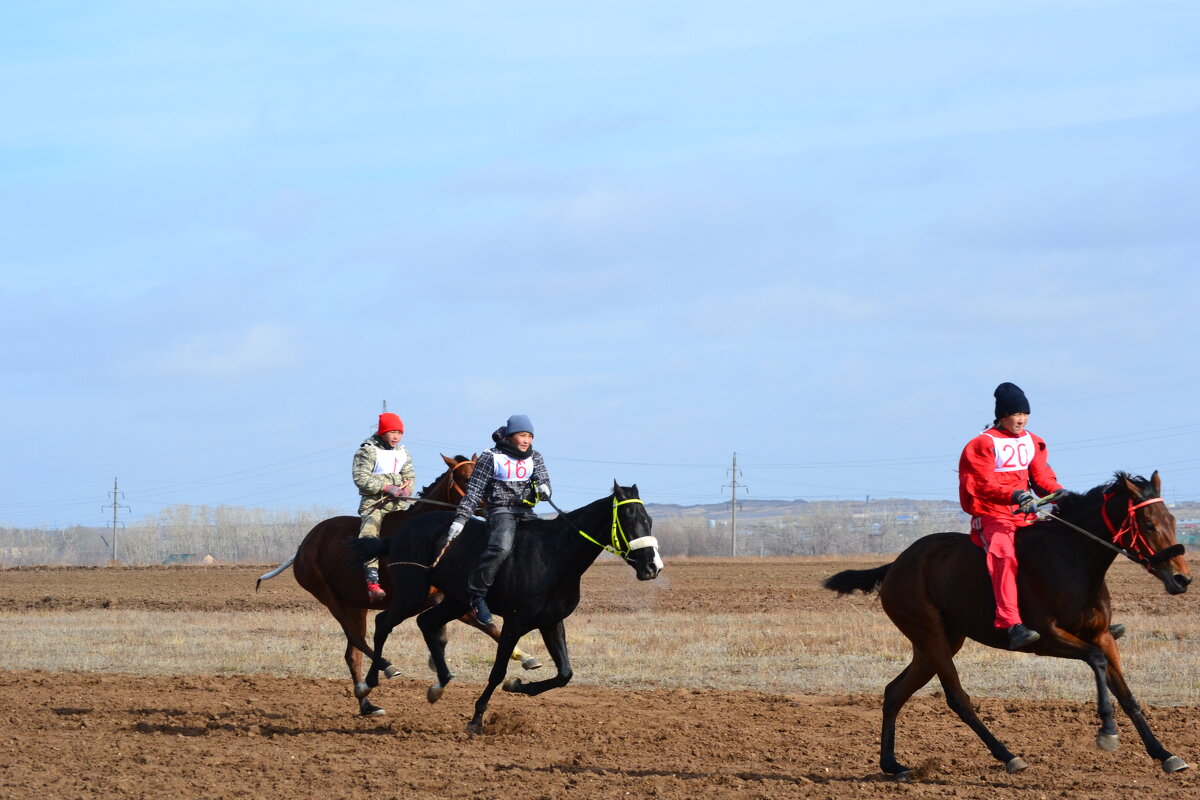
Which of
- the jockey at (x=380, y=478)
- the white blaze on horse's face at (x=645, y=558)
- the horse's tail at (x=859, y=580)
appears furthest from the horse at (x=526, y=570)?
the horse's tail at (x=859, y=580)

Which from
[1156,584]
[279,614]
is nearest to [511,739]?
[279,614]

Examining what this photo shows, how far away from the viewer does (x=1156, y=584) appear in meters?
31.0

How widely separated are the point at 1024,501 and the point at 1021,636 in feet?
2.80

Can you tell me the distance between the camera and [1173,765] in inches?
315

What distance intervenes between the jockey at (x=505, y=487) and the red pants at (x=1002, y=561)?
363 cm

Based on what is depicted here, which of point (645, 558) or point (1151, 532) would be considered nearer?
point (1151, 532)

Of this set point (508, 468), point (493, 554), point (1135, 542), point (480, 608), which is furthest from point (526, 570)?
point (1135, 542)

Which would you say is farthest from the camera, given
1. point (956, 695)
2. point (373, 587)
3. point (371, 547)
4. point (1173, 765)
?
point (373, 587)

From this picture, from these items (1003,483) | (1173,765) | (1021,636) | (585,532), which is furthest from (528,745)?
(1173,765)

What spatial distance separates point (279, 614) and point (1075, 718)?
1644cm

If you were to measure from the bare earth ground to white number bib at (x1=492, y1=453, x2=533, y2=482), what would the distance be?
1691 mm

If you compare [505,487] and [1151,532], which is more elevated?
[505,487]

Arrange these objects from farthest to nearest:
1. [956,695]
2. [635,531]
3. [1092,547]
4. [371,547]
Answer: [371,547], [635,531], [956,695], [1092,547]

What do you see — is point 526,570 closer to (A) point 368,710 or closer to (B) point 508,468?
(B) point 508,468
